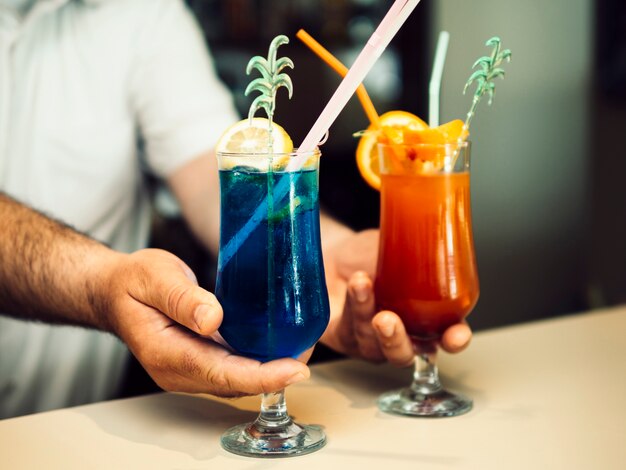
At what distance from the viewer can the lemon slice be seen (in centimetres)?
105

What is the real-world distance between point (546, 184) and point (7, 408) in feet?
9.23

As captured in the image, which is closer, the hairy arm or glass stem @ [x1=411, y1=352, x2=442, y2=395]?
the hairy arm

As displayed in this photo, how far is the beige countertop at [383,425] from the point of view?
1042mm

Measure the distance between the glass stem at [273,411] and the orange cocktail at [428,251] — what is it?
26 cm

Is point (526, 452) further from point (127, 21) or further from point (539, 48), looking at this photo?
point (539, 48)

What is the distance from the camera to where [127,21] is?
2.02 meters

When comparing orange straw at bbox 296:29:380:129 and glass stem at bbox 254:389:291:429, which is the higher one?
orange straw at bbox 296:29:380:129

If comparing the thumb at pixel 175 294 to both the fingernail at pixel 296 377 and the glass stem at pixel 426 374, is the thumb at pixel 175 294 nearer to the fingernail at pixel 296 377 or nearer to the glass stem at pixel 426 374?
the fingernail at pixel 296 377

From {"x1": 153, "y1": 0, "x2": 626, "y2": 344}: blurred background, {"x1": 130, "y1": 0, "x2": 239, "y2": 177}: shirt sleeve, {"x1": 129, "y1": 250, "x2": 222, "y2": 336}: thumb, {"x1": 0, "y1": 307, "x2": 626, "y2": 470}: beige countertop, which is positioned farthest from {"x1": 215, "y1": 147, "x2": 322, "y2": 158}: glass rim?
{"x1": 153, "y1": 0, "x2": 626, "y2": 344}: blurred background

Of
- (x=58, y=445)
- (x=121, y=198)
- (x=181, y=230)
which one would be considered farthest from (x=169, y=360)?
(x=181, y=230)

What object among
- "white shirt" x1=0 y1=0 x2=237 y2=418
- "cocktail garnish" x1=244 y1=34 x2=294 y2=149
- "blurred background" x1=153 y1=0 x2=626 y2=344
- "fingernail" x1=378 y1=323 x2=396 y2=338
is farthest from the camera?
"blurred background" x1=153 y1=0 x2=626 y2=344

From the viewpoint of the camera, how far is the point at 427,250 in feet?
4.04

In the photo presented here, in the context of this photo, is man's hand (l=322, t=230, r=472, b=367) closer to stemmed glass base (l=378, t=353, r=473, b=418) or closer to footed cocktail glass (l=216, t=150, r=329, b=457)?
stemmed glass base (l=378, t=353, r=473, b=418)

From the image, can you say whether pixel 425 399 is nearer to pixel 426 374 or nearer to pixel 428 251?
pixel 426 374
